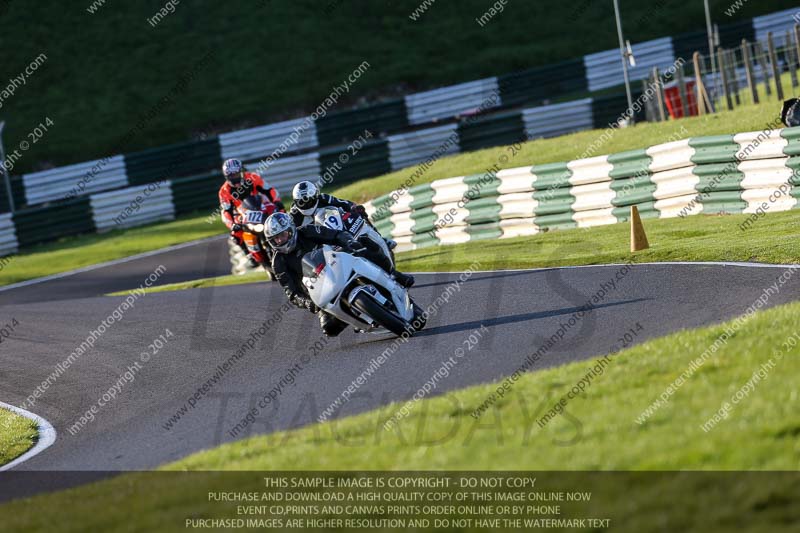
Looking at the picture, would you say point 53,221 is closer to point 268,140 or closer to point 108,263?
point 108,263

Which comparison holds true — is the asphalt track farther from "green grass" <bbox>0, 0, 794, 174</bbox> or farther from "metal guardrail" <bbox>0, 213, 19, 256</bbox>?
"green grass" <bbox>0, 0, 794, 174</bbox>

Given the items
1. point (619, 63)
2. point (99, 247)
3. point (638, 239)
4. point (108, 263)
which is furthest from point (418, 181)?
point (619, 63)

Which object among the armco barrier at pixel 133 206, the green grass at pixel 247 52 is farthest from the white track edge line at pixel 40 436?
the green grass at pixel 247 52

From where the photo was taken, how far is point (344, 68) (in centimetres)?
3825

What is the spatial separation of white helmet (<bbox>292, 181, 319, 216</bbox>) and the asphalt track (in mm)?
1399

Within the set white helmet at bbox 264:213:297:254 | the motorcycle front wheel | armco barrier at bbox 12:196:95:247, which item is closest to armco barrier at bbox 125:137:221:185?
armco barrier at bbox 12:196:95:247

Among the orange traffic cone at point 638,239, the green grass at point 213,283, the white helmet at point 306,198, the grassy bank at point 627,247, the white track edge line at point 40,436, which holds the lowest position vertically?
the green grass at point 213,283

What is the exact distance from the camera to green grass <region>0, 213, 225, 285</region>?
88.7ft

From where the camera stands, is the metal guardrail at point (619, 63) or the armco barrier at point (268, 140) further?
the metal guardrail at point (619, 63)

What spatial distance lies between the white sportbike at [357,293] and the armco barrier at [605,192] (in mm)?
6789

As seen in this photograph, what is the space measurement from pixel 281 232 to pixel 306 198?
202 centimetres

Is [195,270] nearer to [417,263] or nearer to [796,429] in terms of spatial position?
[417,263]

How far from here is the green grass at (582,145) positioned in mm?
19031

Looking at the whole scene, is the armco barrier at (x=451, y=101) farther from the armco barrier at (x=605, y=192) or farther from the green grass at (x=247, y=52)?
the armco barrier at (x=605, y=192)
